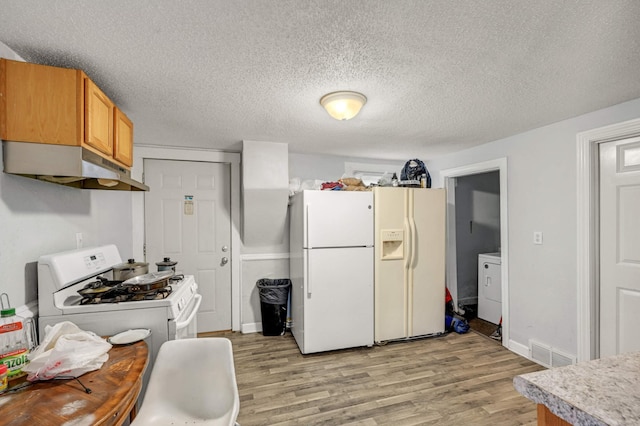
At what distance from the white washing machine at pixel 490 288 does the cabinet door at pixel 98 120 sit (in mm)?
4172

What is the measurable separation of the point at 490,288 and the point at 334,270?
7.36 feet

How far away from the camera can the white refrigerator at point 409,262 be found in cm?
328

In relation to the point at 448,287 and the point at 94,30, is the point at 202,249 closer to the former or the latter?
the point at 94,30

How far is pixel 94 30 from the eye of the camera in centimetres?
134

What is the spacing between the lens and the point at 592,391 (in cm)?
74

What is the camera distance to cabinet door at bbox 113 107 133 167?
1.98 metres

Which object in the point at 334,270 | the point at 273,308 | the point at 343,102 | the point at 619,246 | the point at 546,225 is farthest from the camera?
the point at 273,308

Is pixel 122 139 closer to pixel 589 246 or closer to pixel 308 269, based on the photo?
pixel 308 269

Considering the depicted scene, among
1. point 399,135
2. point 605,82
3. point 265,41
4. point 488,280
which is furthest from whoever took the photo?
point 488,280

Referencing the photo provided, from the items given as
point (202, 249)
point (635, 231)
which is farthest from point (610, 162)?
point (202, 249)

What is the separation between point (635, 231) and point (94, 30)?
3535 mm

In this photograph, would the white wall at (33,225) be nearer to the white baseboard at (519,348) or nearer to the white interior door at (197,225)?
the white interior door at (197,225)

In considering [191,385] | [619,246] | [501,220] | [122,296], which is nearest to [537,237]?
[501,220]

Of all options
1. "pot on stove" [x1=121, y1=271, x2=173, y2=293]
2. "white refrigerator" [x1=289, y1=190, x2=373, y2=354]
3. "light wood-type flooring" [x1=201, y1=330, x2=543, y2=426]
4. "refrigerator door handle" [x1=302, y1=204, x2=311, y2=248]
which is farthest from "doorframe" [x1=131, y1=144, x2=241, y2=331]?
"pot on stove" [x1=121, y1=271, x2=173, y2=293]
